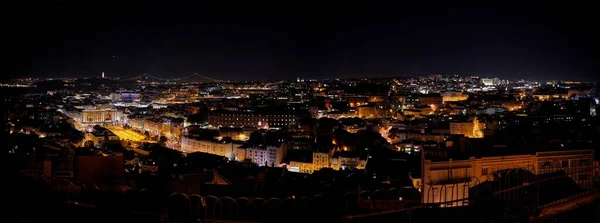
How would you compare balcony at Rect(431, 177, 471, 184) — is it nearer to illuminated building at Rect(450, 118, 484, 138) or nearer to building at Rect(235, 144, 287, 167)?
building at Rect(235, 144, 287, 167)

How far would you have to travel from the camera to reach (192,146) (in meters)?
21.2

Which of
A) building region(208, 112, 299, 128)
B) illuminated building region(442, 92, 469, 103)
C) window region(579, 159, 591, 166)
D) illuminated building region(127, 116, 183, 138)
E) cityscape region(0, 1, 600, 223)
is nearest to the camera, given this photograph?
cityscape region(0, 1, 600, 223)

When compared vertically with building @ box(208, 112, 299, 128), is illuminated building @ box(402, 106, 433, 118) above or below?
above

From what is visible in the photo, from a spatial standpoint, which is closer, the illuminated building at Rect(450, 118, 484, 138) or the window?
the window

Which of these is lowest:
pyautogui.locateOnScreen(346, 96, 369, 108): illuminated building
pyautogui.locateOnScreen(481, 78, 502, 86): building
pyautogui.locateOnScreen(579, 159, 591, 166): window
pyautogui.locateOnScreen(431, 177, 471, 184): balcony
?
pyautogui.locateOnScreen(431, 177, 471, 184): balcony

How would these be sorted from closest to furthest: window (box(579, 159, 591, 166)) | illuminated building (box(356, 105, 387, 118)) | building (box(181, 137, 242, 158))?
window (box(579, 159, 591, 166)) < building (box(181, 137, 242, 158)) < illuminated building (box(356, 105, 387, 118))

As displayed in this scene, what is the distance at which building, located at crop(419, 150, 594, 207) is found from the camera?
484 centimetres

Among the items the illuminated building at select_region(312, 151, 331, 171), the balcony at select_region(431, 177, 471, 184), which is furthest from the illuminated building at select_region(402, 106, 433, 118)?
the balcony at select_region(431, 177, 471, 184)

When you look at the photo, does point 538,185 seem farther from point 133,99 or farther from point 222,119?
point 133,99

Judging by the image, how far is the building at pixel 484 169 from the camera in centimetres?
484

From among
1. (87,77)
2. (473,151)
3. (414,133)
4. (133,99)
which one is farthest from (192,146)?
(87,77)

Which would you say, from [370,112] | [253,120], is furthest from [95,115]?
[370,112]

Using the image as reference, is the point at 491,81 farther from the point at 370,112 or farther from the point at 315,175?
the point at 315,175

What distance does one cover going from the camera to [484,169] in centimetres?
523
